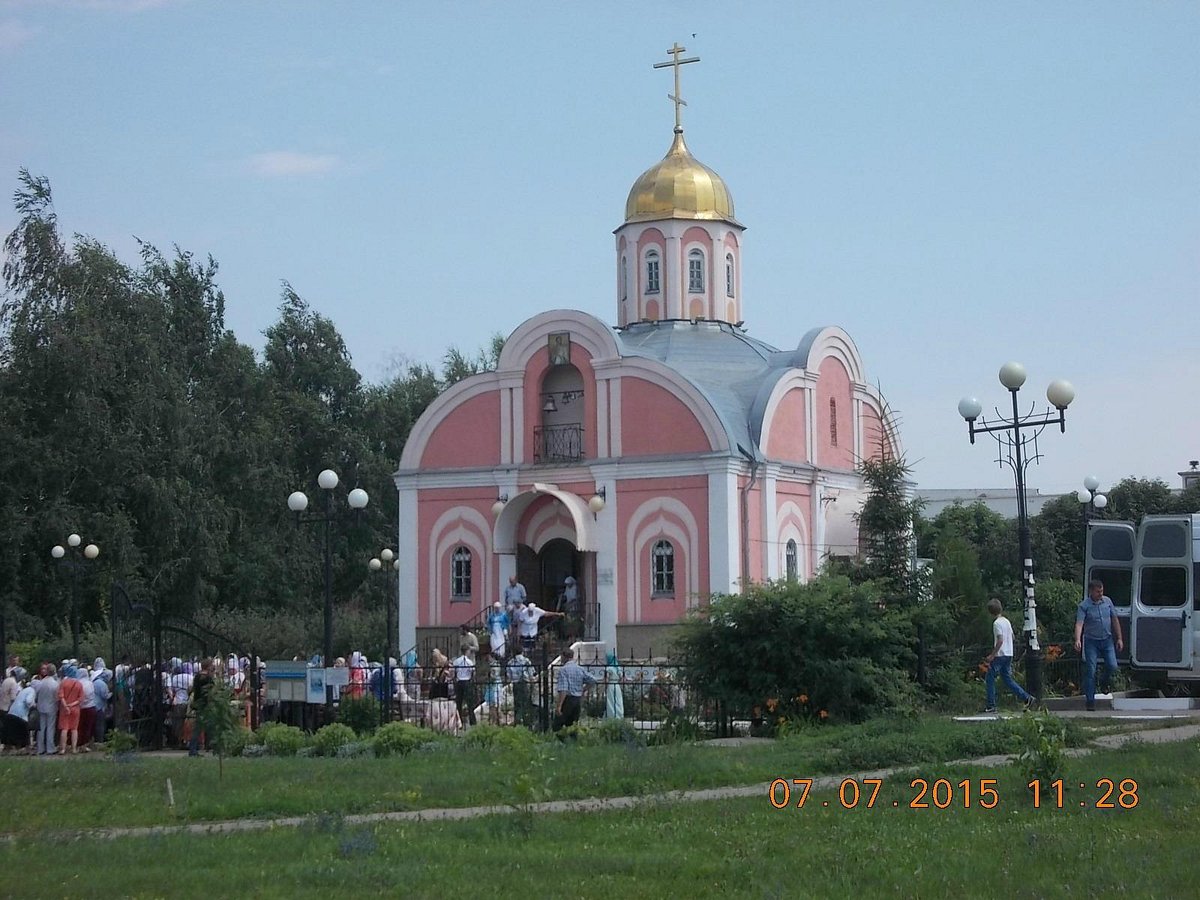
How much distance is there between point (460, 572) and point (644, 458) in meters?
5.62

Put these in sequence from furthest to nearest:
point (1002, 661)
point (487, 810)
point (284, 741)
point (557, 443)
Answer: point (557, 443) < point (1002, 661) < point (284, 741) < point (487, 810)

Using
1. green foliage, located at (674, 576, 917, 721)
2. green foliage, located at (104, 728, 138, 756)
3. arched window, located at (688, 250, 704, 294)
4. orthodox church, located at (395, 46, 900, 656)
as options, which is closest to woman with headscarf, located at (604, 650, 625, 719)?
green foliage, located at (674, 576, 917, 721)

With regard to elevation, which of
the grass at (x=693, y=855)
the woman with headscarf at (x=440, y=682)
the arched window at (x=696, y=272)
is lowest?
the grass at (x=693, y=855)

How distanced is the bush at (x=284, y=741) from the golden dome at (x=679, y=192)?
23.2 meters

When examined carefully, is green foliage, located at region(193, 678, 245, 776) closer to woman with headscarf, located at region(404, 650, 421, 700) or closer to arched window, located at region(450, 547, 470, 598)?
woman with headscarf, located at region(404, 650, 421, 700)

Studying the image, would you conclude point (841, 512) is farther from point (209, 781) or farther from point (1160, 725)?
point (209, 781)

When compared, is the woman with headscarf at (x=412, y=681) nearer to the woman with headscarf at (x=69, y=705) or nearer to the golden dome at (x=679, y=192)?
the woman with headscarf at (x=69, y=705)

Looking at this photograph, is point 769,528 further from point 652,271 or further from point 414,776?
point 414,776

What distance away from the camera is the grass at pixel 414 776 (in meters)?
14.2

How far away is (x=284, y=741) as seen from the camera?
1977 cm

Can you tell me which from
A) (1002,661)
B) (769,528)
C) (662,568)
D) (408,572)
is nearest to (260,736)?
(1002,661)

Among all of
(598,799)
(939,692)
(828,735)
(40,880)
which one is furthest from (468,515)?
(40,880)

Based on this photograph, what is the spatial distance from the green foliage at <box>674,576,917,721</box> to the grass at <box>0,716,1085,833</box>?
77.9 inches

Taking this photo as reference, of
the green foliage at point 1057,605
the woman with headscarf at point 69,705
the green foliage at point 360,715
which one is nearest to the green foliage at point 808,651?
the green foliage at point 360,715
